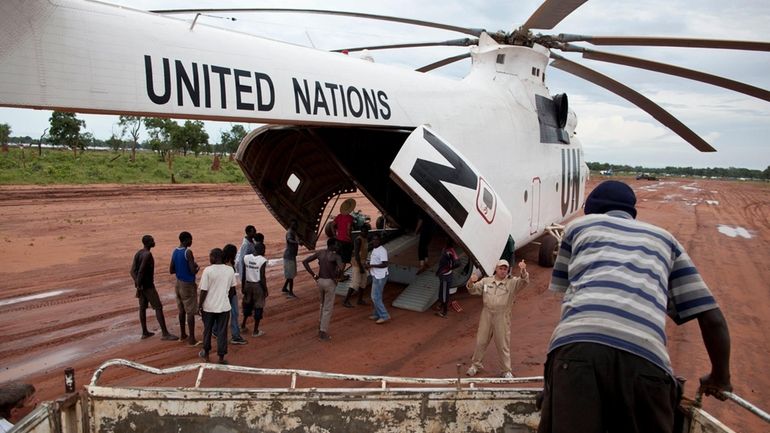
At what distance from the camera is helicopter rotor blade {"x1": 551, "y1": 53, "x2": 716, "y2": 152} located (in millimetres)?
10695

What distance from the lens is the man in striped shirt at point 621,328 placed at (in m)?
2.24

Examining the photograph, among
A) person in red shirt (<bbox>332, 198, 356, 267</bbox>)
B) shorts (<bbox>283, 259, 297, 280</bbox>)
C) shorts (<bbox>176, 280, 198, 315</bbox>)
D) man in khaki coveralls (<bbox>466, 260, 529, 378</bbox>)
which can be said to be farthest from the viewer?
person in red shirt (<bbox>332, 198, 356, 267</bbox>)

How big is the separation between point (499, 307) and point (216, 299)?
3.79 m

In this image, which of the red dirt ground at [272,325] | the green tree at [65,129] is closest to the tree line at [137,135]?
the green tree at [65,129]

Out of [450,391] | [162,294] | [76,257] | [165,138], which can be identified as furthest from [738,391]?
[165,138]

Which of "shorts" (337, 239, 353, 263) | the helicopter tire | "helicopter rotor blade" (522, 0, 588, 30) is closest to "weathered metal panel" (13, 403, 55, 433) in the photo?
"shorts" (337, 239, 353, 263)

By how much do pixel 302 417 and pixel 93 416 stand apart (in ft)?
5.05

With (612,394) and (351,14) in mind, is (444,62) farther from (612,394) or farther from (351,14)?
(612,394)

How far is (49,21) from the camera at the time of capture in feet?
13.5

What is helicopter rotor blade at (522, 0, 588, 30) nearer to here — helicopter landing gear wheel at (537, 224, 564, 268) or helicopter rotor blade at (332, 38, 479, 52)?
helicopter rotor blade at (332, 38, 479, 52)

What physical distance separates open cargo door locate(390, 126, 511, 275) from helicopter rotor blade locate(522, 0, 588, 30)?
A: 10.5ft

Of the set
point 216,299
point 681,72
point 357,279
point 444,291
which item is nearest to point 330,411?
point 216,299

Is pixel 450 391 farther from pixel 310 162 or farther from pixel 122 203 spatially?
pixel 122 203

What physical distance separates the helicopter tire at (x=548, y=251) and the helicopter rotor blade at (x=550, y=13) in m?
5.53
